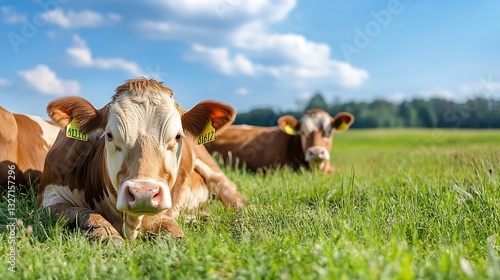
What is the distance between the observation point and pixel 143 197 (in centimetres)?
418

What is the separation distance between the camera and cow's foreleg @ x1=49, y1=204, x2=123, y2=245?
4555 millimetres

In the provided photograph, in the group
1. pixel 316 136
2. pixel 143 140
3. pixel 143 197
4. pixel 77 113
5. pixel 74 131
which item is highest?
pixel 77 113

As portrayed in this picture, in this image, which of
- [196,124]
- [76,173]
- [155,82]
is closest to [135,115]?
[155,82]

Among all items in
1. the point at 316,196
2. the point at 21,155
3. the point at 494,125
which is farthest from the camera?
the point at 494,125

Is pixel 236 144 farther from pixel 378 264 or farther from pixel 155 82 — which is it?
pixel 378 264

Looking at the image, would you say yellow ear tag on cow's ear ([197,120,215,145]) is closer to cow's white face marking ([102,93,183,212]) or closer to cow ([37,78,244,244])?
cow ([37,78,244,244])

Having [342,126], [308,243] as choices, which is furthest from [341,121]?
[308,243]

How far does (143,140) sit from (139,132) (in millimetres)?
98

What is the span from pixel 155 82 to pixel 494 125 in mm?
72188

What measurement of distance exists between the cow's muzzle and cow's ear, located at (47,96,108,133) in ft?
3.68

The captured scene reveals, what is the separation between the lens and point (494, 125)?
69.1m

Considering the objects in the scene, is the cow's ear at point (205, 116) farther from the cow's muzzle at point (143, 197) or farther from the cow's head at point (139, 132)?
the cow's muzzle at point (143, 197)

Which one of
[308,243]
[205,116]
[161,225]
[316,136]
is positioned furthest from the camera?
[316,136]

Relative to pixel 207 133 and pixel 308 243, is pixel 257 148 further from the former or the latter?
pixel 308 243
